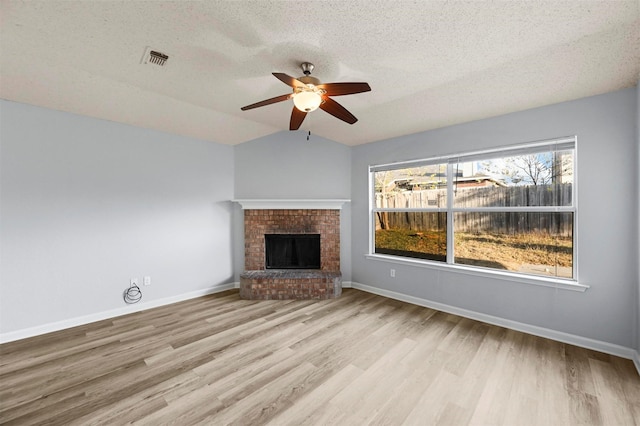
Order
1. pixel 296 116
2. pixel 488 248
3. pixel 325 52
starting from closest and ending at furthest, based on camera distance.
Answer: pixel 325 52
pixel 296 116
pixel 488 248

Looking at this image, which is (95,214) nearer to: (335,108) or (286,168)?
(286,168)

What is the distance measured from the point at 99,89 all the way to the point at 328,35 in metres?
2.42

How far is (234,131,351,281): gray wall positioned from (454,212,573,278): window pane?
81.5 inches

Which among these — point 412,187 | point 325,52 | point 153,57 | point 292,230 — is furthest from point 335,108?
point 292,230

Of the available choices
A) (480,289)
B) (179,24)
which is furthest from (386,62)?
(480,289)

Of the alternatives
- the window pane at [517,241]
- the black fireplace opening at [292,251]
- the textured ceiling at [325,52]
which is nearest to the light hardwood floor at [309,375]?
the window pane at [517,241]

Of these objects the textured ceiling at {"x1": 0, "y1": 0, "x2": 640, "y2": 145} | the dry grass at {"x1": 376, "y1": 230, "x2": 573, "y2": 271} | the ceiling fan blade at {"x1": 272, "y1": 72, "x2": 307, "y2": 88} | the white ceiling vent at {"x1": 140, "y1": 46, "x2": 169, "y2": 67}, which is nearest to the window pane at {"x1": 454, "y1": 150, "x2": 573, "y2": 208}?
the dry grass at {"x1": 376, "y1": 230, "x2": 573, "y2": 271}

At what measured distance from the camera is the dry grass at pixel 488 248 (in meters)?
2.79

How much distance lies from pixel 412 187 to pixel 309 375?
2.89 metres

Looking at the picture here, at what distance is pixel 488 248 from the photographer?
3.24 metres

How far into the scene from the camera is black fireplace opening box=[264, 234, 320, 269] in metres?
4.39

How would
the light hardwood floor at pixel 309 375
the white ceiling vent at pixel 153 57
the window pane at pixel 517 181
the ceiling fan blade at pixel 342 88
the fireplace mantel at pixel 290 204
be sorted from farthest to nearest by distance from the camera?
the fireplace mantel at pixel 290 204 < the window pane at pixel 517 181 < the white ceiling vent at pixel 153 57 < the ceiling fan blade at pixel 342 88 < the light hardwood floor at pixel 309 375

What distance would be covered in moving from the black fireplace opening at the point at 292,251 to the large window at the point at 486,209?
39.9 inches

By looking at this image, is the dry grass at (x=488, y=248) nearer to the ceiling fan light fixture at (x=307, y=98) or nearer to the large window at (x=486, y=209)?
the large window at (x=486, y=209)
